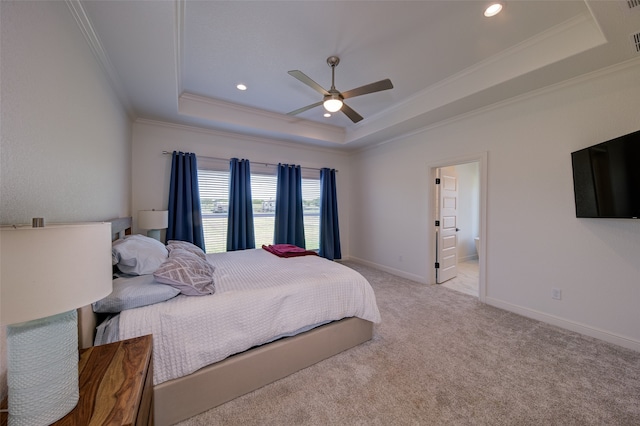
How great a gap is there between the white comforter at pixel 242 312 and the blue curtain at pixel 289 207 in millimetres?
2163

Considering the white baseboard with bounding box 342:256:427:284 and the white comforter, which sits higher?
the white comforter

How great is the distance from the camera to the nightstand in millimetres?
812

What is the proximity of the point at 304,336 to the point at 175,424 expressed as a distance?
0.95 m

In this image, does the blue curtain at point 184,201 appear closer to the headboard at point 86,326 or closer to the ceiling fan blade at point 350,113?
the headboard at point 86,326

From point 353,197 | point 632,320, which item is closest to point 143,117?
point 353,197

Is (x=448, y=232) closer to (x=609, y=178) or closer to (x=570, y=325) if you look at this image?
(x=570, y=325)

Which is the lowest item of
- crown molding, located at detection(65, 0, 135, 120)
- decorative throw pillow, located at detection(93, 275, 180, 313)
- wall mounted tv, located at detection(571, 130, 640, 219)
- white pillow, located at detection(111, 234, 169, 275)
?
decorative throw pillow, located at detection(93, 275, 180, 313)

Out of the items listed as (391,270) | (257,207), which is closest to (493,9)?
(391,270)

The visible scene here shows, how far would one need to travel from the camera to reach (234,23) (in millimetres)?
2068

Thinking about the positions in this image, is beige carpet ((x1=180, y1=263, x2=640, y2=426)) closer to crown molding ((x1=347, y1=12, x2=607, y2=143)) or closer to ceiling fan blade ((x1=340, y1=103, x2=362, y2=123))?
ceiling fan blade ((x1=340, y1=103, x2=362, y2=123))

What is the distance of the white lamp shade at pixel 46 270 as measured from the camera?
1.90 ft

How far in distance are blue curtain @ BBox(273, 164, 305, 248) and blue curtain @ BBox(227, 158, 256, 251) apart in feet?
1.83

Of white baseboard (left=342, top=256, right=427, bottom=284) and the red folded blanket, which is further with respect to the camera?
white baseboard (left=342, top=256, right=427, bottom=284)

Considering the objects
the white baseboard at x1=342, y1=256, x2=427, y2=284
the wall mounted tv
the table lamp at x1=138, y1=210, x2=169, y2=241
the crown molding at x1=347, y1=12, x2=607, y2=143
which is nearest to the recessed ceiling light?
the crown molding at x1=347, y1=12, x2=607, y2=143
